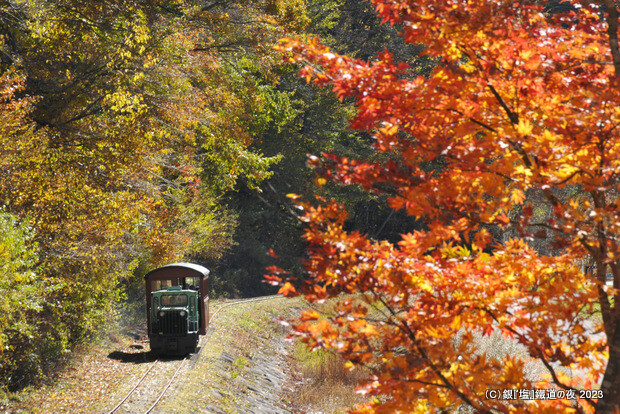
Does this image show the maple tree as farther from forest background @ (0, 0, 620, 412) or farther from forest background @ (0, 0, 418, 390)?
forest background @ (0, 0, 418, 390)

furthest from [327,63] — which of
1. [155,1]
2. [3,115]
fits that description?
[155,1]

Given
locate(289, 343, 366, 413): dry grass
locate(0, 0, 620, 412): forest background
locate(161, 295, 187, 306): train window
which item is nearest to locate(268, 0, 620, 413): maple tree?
locate(0, 0, 620, 412): forest background

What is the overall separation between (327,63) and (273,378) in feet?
46.0

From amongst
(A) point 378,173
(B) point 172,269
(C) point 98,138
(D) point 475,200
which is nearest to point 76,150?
(C) point 98,138

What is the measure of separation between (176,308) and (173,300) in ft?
1.78

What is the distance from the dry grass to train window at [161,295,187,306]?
4.03 meters

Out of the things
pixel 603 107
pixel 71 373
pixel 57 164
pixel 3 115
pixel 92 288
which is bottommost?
pixel 71 373

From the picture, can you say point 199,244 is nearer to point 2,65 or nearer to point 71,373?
point 71,373

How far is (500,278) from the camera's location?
4945mm

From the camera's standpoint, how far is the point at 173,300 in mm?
17234

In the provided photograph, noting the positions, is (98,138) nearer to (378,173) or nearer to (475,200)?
(378,173)

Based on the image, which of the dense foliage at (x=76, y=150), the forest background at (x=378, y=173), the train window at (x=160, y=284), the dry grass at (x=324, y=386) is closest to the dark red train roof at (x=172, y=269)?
the train window at (x=160, y=284)

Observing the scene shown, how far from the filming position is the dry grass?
14523 mm

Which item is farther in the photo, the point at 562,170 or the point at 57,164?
the point at 57,164
